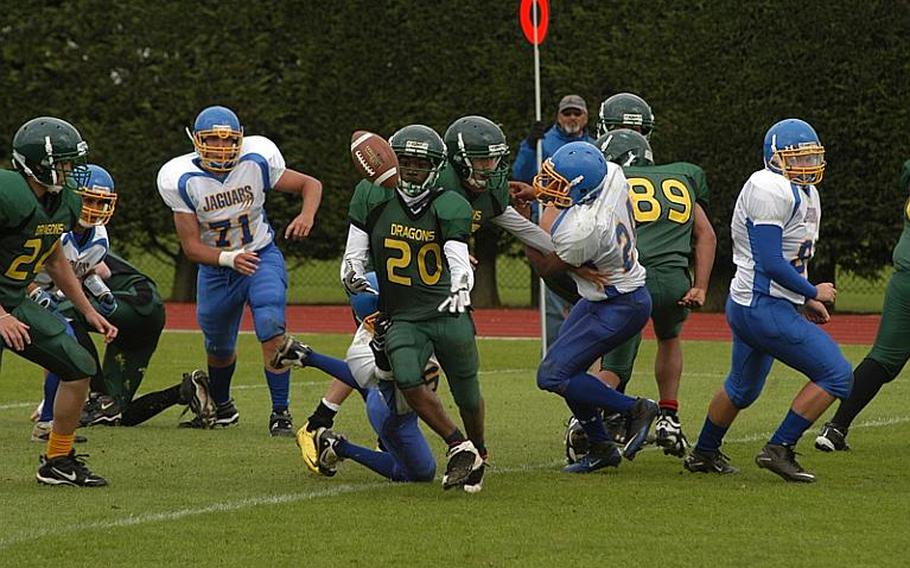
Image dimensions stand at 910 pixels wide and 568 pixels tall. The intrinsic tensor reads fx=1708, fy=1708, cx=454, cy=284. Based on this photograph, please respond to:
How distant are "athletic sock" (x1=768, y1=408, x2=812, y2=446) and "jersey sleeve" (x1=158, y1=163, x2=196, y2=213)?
12.1 feet

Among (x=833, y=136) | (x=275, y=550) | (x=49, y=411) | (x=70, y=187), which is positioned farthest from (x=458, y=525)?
(x=833, y=136)

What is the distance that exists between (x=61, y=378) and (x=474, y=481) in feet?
6.13

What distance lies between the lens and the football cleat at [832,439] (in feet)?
28.1

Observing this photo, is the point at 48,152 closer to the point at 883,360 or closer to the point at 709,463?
the point at 709,463

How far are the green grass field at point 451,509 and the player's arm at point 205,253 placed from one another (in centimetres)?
94

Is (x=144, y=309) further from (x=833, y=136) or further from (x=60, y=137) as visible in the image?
(x=833, y=136)

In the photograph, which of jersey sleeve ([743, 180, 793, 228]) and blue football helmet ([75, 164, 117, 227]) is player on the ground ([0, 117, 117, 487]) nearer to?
blue football helmet ([75, 164, 117, 227])

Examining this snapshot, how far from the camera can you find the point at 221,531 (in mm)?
6293

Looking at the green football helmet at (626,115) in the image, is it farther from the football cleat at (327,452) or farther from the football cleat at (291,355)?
the football cleat at (327,452)

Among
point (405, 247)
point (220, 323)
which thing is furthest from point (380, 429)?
point (220, 323)

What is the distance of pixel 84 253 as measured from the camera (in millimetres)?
9516

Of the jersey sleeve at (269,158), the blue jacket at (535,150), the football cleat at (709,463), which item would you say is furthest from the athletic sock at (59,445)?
the blue jacket at (535,150)

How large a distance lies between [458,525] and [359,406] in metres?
4.66

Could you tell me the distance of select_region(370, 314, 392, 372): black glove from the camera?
7.23m
